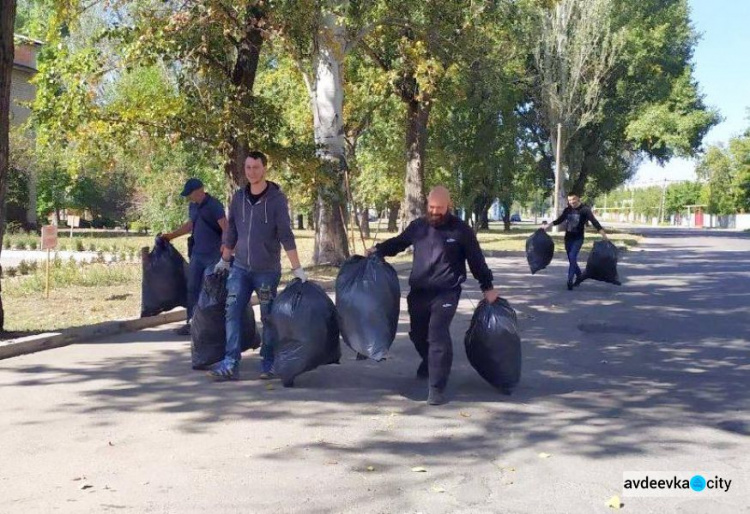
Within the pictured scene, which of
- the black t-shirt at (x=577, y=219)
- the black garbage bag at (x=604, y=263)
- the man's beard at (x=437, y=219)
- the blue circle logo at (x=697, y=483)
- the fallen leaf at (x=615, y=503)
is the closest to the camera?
the fallen leaf at (x=615, y=503)

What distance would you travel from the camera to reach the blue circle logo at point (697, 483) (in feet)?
15.5

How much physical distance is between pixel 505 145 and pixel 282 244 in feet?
108

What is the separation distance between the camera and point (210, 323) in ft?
24.2

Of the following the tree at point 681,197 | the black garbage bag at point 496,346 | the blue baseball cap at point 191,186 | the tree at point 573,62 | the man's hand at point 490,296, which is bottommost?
the black garbage bag at point 496,346

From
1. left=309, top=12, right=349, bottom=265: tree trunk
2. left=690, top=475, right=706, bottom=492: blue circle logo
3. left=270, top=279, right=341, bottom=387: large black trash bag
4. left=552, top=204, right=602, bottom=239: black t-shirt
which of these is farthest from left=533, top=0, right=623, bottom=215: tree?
left=690, top=475, right=706, bottom=492: blue circle logo

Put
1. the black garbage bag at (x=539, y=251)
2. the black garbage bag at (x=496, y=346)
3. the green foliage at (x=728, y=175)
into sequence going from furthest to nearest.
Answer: the green foliage at (x=728, y=175) → the black garbage bag at (x=539, y=251) → the black garbage bag at (x=496, y=346)

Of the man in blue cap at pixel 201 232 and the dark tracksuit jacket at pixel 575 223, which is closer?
the man in blue cap at pixel 201 232

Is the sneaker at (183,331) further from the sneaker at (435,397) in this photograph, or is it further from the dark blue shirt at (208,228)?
the sneaker at (435,397)

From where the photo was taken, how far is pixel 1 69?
343 inches

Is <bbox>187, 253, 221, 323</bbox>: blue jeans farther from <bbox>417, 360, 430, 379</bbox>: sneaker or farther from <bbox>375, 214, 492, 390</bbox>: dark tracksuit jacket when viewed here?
<bbox>375, 214, 492, 390</bbox>: dark tracksuit jacket

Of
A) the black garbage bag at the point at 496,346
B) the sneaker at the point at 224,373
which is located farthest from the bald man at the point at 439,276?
the sneaker at the point at 224,373

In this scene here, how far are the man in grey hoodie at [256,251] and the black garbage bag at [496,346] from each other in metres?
1.47

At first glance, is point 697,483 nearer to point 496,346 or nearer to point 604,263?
point 496,346

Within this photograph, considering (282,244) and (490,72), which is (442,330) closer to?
(282,244)
